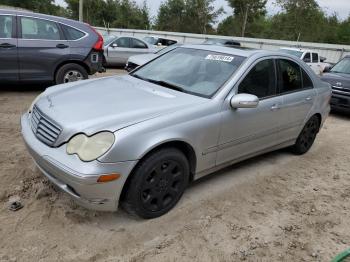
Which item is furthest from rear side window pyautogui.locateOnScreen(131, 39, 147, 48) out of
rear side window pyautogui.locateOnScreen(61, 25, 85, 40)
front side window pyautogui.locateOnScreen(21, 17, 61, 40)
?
front side window pyautogui.locateOnScreen(21, 17, 61, 40)

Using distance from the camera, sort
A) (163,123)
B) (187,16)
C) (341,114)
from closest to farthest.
→ (163,123), (341,114), (187,16)

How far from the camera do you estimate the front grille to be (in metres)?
3.08

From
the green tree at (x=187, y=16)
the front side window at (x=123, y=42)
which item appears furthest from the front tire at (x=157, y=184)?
the green tree at (x=187, y=16)

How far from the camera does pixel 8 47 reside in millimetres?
7227

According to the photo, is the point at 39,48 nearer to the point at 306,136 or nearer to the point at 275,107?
the point at 275,107

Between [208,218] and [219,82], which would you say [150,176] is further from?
[219,82]

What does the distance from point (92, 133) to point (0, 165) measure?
1.88 metres

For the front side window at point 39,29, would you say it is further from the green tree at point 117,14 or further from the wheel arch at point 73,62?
the green tree at point 117,14

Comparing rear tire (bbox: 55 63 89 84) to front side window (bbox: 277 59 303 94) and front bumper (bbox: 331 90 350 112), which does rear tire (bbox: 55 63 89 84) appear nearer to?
front side window (bbox: 277 59 303 94)

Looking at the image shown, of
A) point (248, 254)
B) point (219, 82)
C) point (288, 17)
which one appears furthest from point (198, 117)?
point (288, 17)

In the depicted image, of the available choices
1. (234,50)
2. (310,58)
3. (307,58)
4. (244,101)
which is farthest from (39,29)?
(310,58)

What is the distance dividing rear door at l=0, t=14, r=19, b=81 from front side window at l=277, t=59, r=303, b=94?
536 centimetres

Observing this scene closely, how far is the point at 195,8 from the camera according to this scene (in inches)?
1887

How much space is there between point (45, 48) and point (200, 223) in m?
5.77
